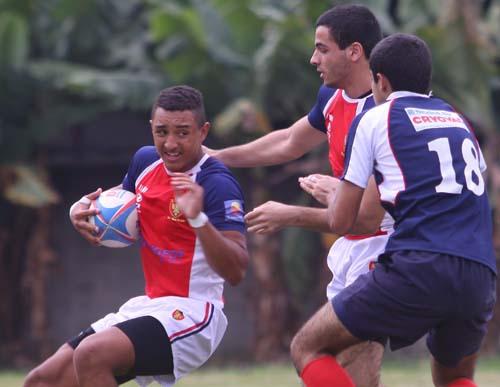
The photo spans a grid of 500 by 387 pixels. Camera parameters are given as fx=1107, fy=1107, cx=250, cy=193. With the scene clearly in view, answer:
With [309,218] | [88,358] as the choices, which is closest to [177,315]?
[88,358]

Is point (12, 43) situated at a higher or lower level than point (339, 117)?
higher

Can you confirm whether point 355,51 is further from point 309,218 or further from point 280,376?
point 280,376

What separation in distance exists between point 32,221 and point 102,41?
2547mm

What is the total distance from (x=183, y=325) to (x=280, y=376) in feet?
18.9

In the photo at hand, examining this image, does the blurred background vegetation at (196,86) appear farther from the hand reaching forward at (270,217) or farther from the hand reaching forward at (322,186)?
the hand reaching forward at (270,217)

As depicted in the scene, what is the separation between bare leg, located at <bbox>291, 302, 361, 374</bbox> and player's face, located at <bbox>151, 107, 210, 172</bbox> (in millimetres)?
1093

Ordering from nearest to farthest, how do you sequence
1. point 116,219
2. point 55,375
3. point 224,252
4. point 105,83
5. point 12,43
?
point 224,252, point 55,375, point 116,219, point 105,83, point 12,43

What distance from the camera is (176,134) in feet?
18.0

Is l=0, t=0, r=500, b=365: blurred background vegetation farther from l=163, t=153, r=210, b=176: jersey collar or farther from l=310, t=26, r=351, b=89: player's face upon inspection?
l=163, t=153, r=210, b=176: jersey collar

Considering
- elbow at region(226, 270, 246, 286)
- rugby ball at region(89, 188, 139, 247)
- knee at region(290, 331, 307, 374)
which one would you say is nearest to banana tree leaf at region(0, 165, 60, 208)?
rugby ball at region(89, 188, 139, 247)

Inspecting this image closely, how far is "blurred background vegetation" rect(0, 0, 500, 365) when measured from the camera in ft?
42.0

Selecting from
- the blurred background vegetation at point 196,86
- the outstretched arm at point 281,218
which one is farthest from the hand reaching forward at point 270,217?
the blurred background vegetation at point 196,86

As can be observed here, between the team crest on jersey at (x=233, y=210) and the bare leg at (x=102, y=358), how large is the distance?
0.76 meters

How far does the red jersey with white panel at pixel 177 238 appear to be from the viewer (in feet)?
18.1
